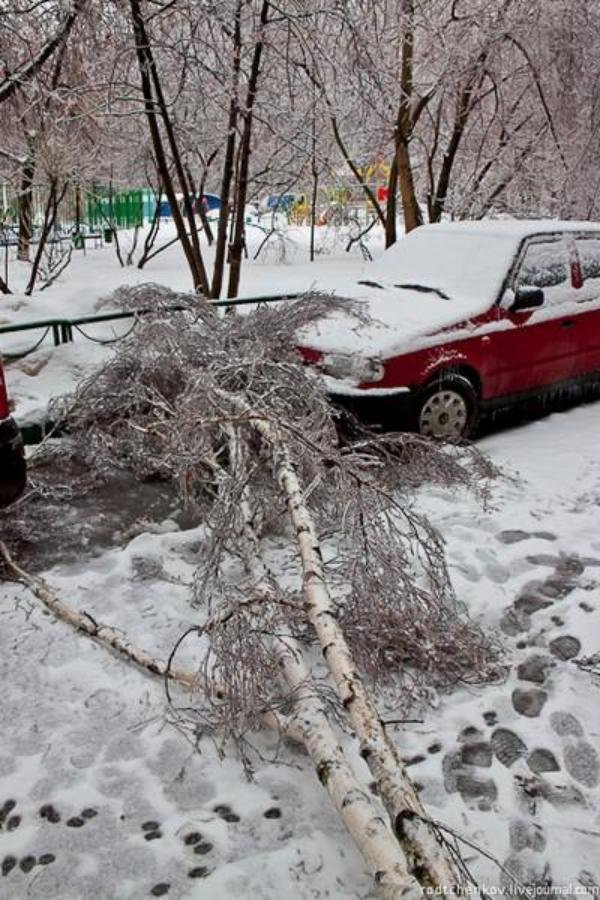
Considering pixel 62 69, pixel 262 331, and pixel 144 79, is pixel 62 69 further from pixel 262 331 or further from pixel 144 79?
pixel 262 331

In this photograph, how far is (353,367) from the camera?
5.62 m

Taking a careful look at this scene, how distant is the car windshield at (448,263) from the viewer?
6.36m

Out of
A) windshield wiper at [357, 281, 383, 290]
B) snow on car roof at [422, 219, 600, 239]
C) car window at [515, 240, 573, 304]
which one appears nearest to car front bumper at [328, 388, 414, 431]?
windshield wiper at [357, 281, 383, 290]

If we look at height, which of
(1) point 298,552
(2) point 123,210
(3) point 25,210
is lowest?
(1) point 298,552

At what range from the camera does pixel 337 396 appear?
5.61 meters

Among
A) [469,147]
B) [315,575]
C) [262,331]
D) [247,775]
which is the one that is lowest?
[247,775]

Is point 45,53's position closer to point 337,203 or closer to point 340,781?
point 340,781

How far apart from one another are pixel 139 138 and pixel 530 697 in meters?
15.6

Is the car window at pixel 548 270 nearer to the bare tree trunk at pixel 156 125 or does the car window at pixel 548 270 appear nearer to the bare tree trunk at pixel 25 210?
the bare tree trunk at pixel 156 125

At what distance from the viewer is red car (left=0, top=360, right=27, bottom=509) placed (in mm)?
3971

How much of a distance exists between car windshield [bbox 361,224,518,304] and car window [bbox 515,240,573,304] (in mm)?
187

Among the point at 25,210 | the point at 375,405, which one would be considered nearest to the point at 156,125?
the point at 375,405

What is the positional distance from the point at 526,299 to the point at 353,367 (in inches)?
68.2

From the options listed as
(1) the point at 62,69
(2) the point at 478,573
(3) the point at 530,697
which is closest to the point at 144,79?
(1) the point at 62,69
